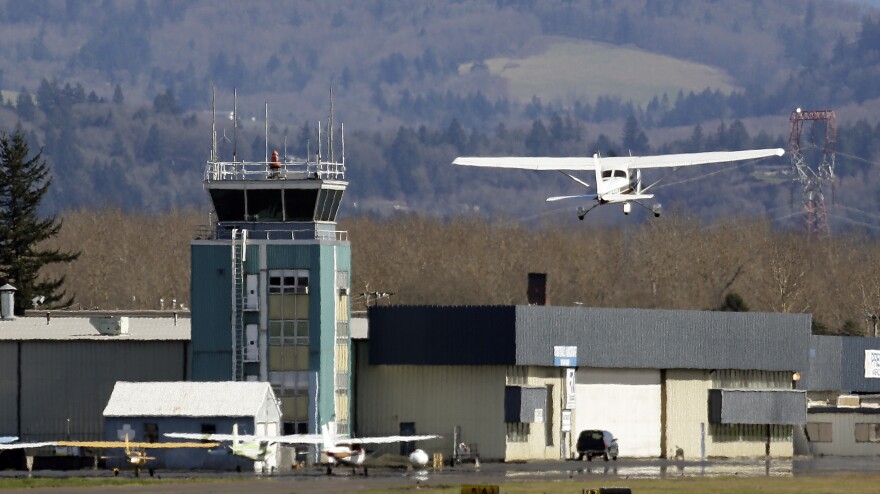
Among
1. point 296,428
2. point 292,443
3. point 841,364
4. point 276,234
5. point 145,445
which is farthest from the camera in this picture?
point 841,364

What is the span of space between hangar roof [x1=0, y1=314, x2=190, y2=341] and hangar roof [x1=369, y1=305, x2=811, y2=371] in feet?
35.0

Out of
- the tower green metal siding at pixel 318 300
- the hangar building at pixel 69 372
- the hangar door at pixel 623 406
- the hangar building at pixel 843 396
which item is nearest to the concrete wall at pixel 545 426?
the hangar door at pixel 623 406

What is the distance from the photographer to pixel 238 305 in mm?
87562

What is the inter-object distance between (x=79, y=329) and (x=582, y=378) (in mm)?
24347

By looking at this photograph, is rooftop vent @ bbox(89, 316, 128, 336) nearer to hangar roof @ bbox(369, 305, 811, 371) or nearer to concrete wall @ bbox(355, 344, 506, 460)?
concrete wall @ bbox(355, 344, 506, 460)

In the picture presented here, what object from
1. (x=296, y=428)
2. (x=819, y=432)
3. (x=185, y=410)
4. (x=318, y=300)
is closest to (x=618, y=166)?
(x=819, y=432)

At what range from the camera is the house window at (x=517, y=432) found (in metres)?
90.8

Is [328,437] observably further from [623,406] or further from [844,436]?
[844,436]

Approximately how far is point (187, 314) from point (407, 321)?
82.2 feet

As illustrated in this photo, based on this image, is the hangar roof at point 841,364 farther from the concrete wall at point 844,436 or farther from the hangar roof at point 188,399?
the hangar roof at point 188,399

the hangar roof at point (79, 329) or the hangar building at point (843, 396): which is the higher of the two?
the hangar roof at point (79, 329)

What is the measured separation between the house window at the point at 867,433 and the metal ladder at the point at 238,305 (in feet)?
114

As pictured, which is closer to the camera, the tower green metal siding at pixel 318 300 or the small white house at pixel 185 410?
the small white house at pixel 185 410

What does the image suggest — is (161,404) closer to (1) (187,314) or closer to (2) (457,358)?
(2) (457,358)
